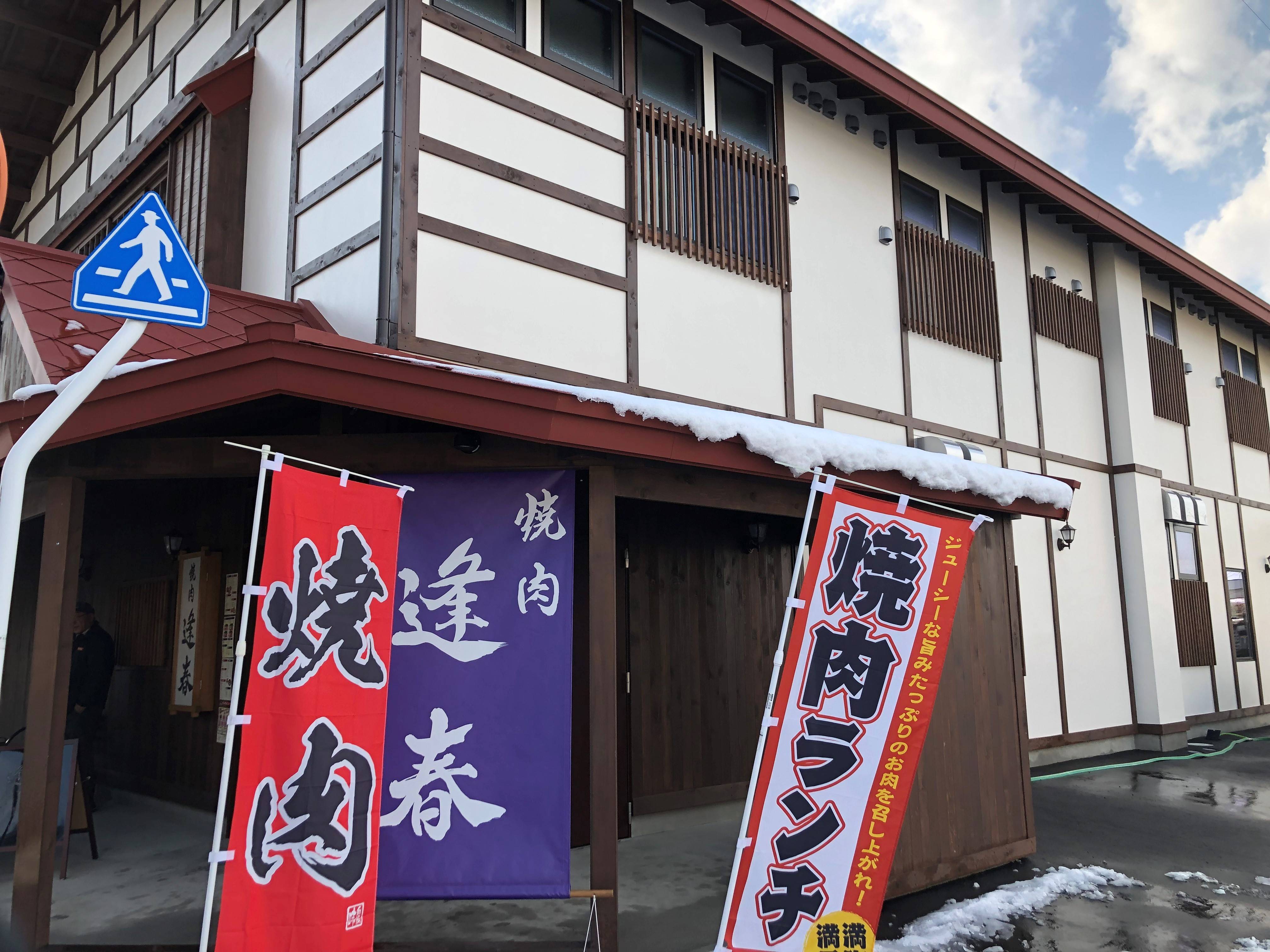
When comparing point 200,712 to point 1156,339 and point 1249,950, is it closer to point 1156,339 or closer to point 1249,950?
point 1249,950

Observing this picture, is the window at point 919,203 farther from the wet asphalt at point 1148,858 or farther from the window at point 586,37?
the wet asphalt at point 1148,858

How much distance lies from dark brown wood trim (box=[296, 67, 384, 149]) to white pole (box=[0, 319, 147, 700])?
3837 mm

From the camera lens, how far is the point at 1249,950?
191 inches

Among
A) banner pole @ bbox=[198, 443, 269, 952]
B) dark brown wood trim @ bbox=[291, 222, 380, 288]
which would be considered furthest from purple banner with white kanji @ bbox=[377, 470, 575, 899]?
dark brown wood trim @ bbox=[291, 222, 380, 288]

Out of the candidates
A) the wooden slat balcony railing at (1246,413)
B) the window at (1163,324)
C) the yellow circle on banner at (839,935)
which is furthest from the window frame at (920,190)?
the wooden slat balcony railing at (1246,413)

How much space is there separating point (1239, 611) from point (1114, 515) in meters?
3.78

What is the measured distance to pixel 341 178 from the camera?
6.44 meters

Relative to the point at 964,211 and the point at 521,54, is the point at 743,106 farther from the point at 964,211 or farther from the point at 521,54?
the point at 964,211

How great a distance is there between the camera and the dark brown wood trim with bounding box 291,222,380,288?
6.02 meters

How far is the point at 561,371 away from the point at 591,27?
9.33 ft

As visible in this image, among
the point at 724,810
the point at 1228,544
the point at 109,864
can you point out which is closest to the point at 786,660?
the point at 724,810

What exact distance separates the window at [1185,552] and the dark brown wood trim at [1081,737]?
245 cm

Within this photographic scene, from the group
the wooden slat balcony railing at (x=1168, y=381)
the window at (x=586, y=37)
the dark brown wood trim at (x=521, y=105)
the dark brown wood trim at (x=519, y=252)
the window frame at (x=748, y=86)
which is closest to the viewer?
the dark brown wood trim at (x=519, y=252)

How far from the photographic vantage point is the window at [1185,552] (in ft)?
41.6
